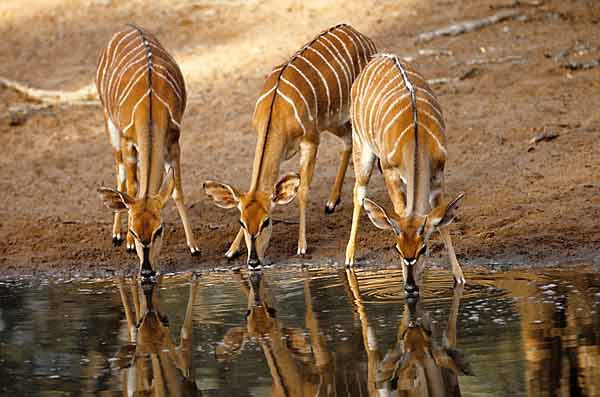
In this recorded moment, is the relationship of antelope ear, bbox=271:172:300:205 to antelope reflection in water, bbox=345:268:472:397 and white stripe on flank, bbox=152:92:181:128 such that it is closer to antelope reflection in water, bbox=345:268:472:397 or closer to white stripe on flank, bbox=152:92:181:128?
white stripe on flank, bbox=152:92:181:128

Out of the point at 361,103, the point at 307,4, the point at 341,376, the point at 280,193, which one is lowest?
the point at 341,376

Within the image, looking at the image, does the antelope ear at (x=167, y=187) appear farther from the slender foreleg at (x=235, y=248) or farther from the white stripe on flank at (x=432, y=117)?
the white stripe on flank at (x=432, y=117)

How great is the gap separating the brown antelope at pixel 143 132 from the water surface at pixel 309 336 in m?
0.46

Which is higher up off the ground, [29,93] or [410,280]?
[29,93]

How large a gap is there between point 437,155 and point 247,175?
3547 mm

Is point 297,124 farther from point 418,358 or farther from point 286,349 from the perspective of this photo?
point 418,358

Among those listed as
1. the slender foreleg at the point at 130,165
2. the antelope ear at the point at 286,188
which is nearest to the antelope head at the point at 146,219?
the slender foreleg at the point at 130,165

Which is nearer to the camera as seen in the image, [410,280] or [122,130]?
[410,280]

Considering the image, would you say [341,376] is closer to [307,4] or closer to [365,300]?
[365,300]

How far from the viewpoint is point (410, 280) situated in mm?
6727

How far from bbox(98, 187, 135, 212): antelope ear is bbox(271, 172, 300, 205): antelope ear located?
3.17ft

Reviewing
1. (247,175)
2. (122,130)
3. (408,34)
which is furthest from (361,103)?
(408,34)

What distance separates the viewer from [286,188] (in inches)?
321

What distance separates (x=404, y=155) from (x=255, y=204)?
1.32 metres
